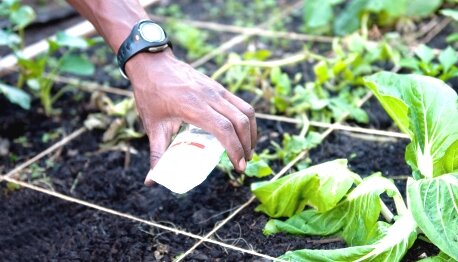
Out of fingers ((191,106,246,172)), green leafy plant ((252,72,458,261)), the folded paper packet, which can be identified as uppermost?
fingers ((191,106,246,172))

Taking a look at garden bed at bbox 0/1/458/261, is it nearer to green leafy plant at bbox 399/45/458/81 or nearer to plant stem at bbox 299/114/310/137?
plant stem at bbox 299/114/310/137

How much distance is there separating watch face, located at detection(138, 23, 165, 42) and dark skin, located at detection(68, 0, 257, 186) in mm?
37

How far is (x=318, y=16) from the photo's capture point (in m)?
3.17

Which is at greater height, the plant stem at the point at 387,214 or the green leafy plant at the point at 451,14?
the green leafy plant at the point at 451,14

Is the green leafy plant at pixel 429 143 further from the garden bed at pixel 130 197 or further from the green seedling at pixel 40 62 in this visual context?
the green seedling at pixel 40 62

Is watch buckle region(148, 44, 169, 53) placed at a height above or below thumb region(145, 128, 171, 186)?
above

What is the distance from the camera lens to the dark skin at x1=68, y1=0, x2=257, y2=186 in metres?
1.66

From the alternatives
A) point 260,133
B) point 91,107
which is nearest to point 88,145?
point 91,107

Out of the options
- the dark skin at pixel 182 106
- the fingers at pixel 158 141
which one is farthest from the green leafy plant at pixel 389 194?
the fingers at pixel 158 141

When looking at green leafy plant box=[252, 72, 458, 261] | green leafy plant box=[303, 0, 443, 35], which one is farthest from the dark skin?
green leafy plant box=[303, 0, 443, 35]

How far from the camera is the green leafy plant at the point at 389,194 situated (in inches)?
63.4

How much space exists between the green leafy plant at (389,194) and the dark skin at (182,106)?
210 mm

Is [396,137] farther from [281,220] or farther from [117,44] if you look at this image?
[117,44]

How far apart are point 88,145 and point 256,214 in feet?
2.66
